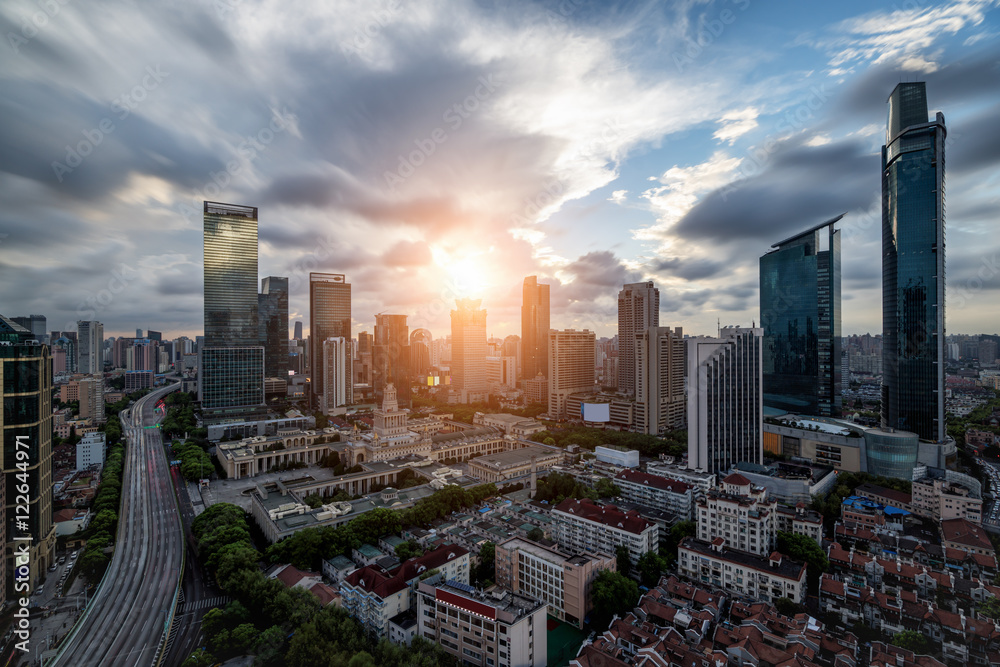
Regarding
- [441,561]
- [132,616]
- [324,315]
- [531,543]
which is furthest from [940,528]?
[324,315]

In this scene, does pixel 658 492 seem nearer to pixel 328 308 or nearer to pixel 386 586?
pixel 386 586

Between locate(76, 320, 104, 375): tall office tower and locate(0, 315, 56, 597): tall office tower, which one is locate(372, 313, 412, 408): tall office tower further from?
locate(0, 315, 56, 597): tall office tower

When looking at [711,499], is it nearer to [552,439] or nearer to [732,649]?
[732,649]

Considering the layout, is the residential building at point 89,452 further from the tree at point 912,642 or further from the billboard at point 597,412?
the tree at point 912,642

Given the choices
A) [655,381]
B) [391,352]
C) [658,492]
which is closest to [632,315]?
[655,381]

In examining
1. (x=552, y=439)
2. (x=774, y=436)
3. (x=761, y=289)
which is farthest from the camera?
(x=761, y=289)

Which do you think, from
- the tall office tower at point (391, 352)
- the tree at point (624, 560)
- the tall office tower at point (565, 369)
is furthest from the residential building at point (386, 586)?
the tall office tower at point (391, 352)
